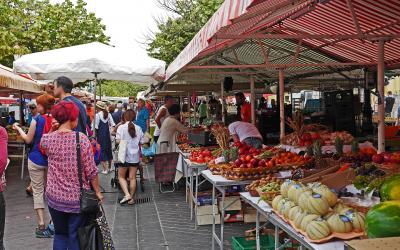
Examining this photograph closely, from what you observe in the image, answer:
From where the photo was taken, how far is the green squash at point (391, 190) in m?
3.15

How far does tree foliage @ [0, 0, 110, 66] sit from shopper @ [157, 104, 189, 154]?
6584 millimetres

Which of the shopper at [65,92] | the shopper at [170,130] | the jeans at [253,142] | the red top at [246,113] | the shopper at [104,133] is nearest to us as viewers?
the shopper at [65,92]

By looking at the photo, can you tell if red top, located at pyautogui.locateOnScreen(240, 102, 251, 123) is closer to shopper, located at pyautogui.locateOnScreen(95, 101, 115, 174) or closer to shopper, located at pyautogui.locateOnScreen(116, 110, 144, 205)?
shopper, located at pyautogui.locateOnScreen(95, 101, 115, 174)

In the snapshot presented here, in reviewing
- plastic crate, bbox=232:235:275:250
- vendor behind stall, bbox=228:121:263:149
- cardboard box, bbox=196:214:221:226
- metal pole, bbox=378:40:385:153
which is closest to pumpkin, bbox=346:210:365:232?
plastic crate, bbox=232:235:275:250

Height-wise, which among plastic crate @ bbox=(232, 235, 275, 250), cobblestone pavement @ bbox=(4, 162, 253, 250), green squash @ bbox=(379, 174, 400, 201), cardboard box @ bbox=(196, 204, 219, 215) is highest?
green squash @ bbox=(379, 174, 400, 201)

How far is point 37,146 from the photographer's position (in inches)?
273

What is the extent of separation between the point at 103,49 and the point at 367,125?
Answer: 7847 millimetres

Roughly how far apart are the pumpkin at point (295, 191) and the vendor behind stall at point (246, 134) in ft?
15.5

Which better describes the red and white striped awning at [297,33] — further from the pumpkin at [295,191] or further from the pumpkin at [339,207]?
the pumpkin at [339,207]

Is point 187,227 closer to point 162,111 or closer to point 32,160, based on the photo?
point 32,160

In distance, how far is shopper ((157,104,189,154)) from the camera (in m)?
10.7

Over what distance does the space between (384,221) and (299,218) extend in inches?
36.8

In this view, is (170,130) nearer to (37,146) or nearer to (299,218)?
(37,146)

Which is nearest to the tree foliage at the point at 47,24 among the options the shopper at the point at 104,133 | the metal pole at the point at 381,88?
the shopper at the point at 104,133
